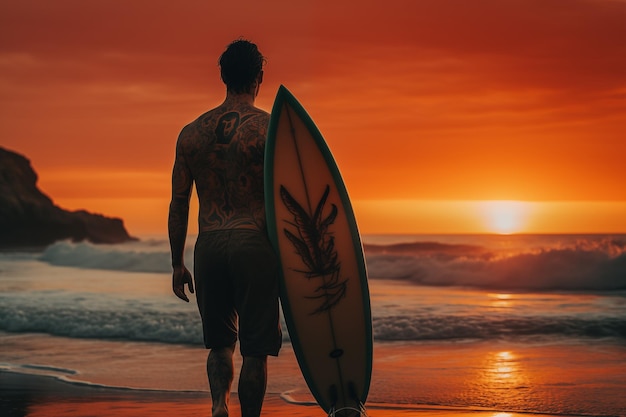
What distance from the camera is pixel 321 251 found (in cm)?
524

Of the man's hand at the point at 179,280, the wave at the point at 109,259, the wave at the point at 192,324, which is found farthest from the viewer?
the wave at the point at 109,259

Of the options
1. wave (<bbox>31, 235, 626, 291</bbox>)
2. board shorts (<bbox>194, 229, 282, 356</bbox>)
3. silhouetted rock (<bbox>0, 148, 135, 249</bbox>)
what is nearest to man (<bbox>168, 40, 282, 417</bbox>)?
board shorts (<bbox>194, 229, 282, 356</bbox>)

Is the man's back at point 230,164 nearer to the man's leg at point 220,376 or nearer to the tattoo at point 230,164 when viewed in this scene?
the tattoo at point 230,164

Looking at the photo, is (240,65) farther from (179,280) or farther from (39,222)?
(39,222)

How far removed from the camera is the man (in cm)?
487

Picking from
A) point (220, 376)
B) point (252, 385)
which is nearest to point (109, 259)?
point (220, 376)

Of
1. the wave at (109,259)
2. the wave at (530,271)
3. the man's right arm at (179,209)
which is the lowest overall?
the man's right arm at (179,209)

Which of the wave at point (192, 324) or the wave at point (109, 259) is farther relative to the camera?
the wave at point (109, 259)

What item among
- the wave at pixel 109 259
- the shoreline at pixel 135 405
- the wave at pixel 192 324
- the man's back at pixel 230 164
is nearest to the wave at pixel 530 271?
the wave at pixel 109 259

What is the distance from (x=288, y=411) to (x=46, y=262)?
23267 mm

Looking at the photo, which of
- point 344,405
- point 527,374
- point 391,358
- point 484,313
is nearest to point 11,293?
point 484,313

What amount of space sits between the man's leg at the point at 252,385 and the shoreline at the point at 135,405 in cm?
182

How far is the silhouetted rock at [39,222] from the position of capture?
56.4 meters

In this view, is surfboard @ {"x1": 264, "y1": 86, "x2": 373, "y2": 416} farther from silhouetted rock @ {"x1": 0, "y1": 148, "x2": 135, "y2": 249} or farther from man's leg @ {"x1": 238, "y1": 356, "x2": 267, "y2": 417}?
silhouetted rock @ {"x1": 0, "y1": 148, "x2": 135, "y2": 249}
